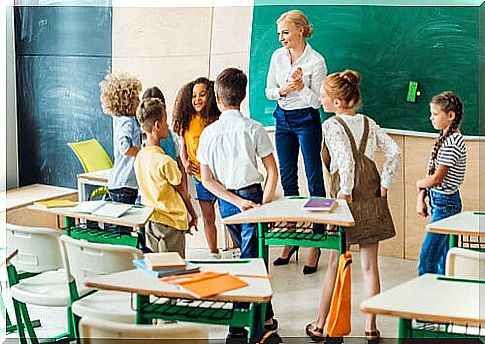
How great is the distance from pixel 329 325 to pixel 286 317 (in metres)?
0.71

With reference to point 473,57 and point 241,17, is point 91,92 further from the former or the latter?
point 473,57

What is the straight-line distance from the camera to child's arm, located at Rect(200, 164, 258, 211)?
16.1 ft

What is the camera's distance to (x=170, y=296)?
3.44 m

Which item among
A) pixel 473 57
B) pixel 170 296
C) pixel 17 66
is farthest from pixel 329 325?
pixel 17 66

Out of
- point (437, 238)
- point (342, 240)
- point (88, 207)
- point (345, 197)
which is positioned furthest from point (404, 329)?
point (88, 207)

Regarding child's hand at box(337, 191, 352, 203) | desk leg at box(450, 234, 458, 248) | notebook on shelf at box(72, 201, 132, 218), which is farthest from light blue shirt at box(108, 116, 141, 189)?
desk leg at box(450, 234, 458, 248)

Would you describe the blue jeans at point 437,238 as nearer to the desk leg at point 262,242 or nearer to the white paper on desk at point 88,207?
the desk leg at point 262,242

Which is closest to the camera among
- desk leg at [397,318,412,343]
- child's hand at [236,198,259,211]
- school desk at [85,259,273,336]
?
desk leg at [397,318,412,343]

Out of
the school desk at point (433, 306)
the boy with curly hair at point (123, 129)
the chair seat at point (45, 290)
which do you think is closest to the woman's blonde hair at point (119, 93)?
the boy with curly hair at point (123, 129)

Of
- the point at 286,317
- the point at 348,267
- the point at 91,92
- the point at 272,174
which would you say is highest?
the point at 91,92

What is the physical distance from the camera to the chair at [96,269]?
3.96 m

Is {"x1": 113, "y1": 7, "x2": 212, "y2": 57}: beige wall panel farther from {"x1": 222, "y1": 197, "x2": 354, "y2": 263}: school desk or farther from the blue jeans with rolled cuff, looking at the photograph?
{"x1": 222, "y1": 197, "x2": 354, "y2": 263}: school desk

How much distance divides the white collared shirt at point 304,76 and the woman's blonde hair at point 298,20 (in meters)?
0.07

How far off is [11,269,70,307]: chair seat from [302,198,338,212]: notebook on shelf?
1.23m
